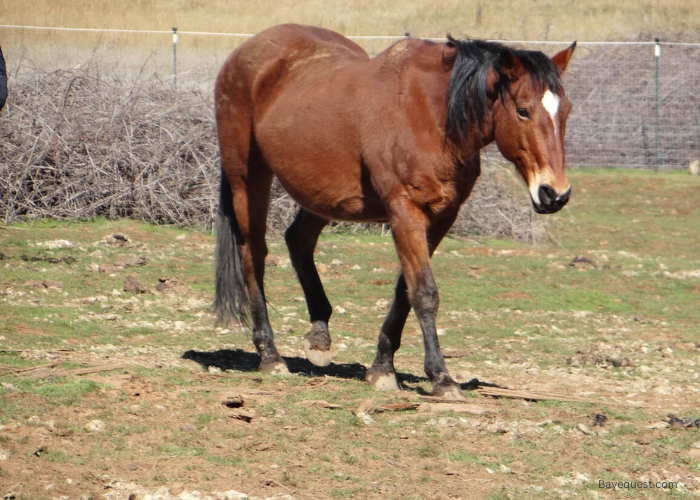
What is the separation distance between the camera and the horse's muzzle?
4254mm

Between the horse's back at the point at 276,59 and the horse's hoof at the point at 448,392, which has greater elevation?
the horse's back at the point at 276,59

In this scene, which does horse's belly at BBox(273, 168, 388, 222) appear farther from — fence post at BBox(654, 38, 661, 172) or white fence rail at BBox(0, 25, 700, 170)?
fence post at BBox(654, 38, 661, 172)

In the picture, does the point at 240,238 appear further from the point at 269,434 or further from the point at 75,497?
the point at 75,497

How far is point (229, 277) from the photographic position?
239 inches

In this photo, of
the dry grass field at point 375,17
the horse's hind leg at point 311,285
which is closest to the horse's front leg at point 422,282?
the horse's hind leg at point 311,285

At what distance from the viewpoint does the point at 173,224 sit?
35.3 ft

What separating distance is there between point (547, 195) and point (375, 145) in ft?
3.66

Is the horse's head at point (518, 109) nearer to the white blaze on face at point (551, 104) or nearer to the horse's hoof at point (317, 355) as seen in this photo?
the white blaze on face at point (551, 104)

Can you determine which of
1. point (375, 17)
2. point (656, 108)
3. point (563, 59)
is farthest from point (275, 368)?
point (375, 17)

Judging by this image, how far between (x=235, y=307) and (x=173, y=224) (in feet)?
16.3

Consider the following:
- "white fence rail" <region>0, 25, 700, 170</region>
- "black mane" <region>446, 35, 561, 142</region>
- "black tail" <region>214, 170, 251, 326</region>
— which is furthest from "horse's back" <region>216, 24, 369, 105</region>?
"white fence rail" <region>0, 25, 700, 170</region>

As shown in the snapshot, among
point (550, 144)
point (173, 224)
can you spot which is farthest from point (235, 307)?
point (173, 224)

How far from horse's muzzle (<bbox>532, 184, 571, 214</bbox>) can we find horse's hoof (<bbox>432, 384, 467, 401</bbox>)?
1.07 m

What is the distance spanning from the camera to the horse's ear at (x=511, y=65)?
4.42 meters
